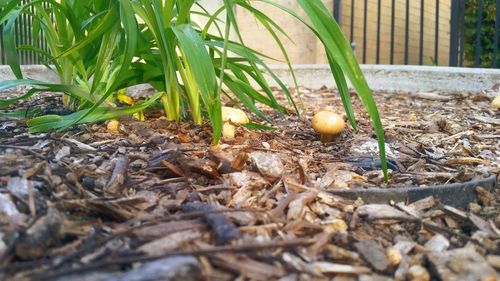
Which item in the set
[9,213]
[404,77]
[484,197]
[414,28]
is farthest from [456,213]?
[414,28]

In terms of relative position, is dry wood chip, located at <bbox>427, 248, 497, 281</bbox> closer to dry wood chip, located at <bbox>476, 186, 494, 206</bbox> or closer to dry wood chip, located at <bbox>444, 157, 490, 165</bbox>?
dry wood chip, located at <bbox>476, 186, 494, 206</bbox>

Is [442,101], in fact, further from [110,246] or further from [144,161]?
[110,246]

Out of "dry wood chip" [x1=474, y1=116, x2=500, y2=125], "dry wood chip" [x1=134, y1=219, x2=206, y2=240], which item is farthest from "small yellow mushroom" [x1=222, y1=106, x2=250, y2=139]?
"dry wood chip" [x1=474, y1=116, x2=500, y2=125]

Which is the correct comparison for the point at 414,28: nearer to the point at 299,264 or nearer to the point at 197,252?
the point at 299,264

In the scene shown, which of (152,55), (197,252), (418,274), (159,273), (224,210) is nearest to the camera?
(159,273)

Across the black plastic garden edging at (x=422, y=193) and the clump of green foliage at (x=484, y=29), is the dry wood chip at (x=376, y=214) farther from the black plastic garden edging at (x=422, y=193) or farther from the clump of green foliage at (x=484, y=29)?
the clump of green foliage at (x=484, y=29)

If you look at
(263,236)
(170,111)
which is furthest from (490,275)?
(170,111)
